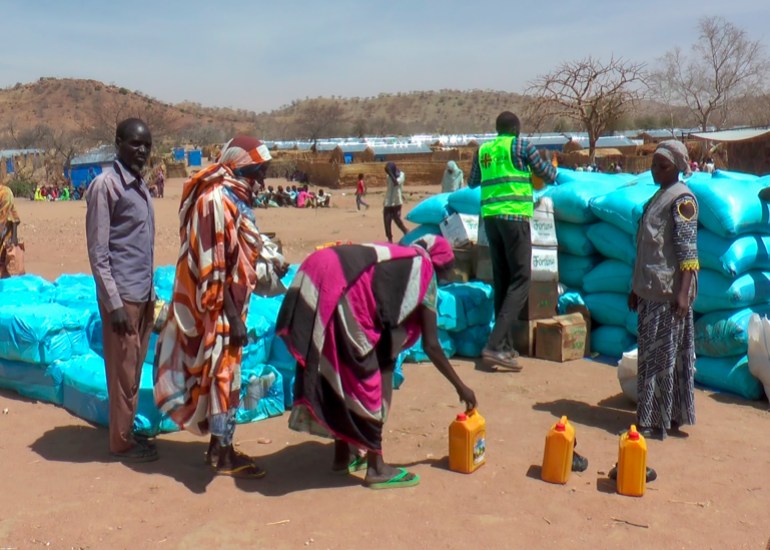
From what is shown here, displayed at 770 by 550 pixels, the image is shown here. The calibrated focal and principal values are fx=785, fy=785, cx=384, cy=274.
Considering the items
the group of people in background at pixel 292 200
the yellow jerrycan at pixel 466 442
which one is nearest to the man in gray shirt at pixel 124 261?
the yellow jerrycan at pixel 466 442

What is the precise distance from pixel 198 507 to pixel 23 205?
70.4ft

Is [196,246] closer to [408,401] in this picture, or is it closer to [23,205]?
[408,401]

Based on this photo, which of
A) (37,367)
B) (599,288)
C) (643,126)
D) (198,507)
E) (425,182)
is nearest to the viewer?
(198,507)

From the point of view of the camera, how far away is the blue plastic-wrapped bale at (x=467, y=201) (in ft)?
21.2

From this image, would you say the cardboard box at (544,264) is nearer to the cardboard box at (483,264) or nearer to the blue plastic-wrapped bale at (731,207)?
the cardboard box at (483,264)

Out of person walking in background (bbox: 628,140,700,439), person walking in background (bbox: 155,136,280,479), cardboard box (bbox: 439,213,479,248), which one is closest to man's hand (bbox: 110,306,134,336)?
person walking in background (bbox: 155,136,280,479)

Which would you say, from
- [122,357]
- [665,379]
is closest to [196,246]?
[122,357]

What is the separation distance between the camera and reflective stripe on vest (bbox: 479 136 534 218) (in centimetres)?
544

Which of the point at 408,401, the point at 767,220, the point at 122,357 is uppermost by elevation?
the point at 767,220

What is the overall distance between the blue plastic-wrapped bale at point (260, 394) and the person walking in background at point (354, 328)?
928 mm

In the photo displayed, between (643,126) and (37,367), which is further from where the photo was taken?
(643,126)

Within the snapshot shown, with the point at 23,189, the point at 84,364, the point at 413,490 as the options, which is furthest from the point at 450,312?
the point at 23,189

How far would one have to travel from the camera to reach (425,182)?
29.1 meters

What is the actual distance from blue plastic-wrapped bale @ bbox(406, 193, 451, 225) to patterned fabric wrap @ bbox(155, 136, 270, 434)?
3.25m
